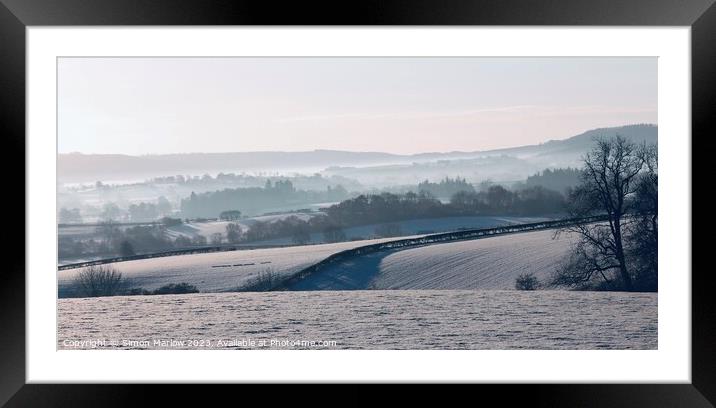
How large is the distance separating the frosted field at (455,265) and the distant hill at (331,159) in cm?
52

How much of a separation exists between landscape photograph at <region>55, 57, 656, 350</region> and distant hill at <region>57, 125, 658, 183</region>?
1 centimetres

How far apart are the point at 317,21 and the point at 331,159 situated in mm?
1412

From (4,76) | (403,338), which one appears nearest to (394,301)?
(403,338)

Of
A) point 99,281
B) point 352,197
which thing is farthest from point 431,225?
point 99,281

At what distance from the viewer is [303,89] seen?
4.47 metres

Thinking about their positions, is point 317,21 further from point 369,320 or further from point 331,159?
point 369,320

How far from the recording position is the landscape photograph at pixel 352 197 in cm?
442

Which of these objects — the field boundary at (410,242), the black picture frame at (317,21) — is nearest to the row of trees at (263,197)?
the field boundary at (410,242)

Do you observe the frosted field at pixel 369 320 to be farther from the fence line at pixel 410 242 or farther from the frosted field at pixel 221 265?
the fence line at pixel 410 242

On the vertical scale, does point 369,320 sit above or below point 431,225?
below

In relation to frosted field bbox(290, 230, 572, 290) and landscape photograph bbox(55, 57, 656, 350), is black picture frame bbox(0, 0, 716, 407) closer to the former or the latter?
landscape photograph bbox(55, 57, 656, 350)

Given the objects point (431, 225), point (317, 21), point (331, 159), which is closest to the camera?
point (317, 21)

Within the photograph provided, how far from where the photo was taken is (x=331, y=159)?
4.44 m

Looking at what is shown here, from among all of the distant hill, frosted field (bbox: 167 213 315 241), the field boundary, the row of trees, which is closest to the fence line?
the field boundary
